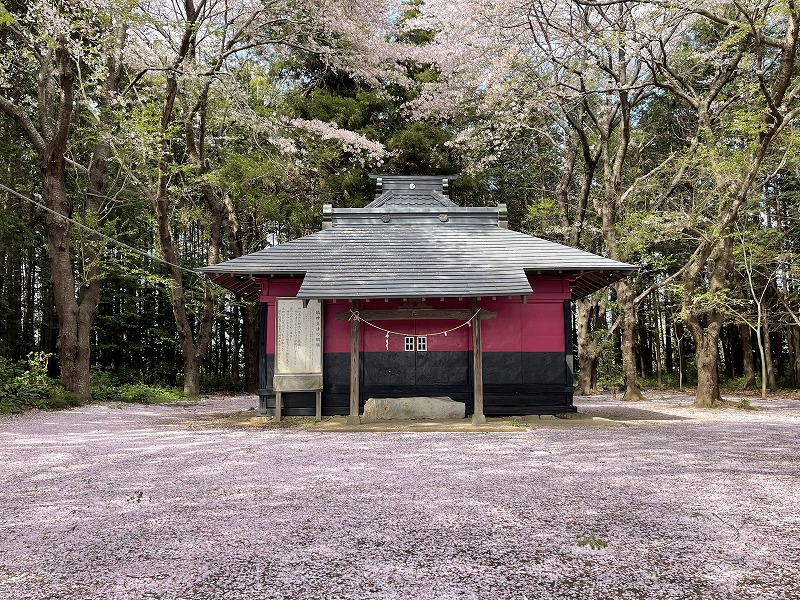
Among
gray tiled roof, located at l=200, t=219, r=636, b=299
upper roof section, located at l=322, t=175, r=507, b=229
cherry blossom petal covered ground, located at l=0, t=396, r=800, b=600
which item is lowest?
cherry blossom petal covered ground, located at l=0, t=396, r=800, b=600

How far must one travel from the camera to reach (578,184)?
2483cm

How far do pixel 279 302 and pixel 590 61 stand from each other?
442 inches

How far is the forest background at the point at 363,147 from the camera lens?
512 inches

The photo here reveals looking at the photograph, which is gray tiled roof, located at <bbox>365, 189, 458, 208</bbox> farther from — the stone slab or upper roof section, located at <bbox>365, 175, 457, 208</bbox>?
the stone slab

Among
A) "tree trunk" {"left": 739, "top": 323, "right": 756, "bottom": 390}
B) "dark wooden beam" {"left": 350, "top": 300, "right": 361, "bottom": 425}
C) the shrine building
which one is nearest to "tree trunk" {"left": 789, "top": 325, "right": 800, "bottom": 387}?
"tree trunk" {"left": 739, "top": 323, "right": 756, "bottom": 390}

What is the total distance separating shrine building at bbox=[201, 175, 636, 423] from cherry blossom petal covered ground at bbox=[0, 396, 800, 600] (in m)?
3.46

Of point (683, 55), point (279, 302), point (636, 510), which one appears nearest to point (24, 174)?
point (279, 302)

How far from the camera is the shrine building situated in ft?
35.2

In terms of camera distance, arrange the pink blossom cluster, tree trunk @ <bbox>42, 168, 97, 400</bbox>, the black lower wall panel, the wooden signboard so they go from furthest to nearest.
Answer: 1. the pink blossom cluster
2. tree trunk @ <bbox>42, 168, 97, 400</bbox>
3. the black lower wall panel
4. the wooden signboard

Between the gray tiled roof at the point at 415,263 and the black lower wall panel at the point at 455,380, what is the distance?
62.9 inches

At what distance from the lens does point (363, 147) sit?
1805 cm

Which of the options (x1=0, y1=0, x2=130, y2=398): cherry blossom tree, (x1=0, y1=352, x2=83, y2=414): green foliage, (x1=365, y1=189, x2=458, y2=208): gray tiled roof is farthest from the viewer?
(x1=365, y1=189, x2=458, y2=208): gray tiled roof

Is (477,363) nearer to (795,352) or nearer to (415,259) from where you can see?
(415,259)

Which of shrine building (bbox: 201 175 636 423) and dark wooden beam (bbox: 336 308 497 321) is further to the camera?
shrine building (bbox: 201 175 636 423)
